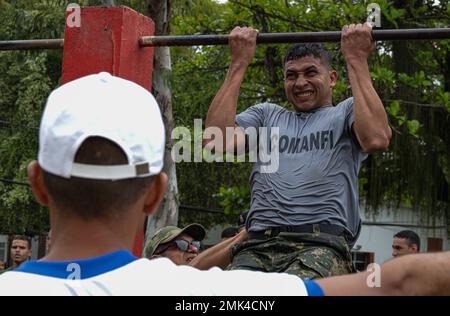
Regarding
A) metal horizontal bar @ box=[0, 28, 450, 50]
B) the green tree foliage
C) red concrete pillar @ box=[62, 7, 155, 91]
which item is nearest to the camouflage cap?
red concrete pillar @ box=[62, 7, 155, 91]

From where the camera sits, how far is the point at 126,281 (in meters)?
1.55

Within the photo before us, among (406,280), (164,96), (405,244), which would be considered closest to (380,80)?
(405,244)

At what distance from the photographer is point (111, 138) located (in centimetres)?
154

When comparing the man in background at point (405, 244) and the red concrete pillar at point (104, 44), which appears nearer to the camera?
the red concrete pillar at point (104, 44)

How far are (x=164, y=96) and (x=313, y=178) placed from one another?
14.5ft

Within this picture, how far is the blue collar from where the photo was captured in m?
1.56

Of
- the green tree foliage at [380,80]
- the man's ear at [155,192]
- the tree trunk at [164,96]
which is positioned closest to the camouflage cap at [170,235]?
the tree trunk at [164,96]

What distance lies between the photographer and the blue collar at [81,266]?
1.56 m

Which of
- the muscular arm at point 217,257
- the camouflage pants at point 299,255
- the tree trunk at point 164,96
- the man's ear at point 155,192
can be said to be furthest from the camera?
the tree trunk at point 164,96

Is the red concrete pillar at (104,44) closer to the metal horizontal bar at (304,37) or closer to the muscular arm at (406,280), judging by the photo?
the metal horizontal bar at (304,37)

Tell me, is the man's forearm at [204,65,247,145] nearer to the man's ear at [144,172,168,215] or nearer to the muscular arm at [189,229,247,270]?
the muscular arm at [189,229,247,270]

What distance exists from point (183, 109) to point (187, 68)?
0.76 meters

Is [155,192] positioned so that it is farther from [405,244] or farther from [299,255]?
[405,244]
